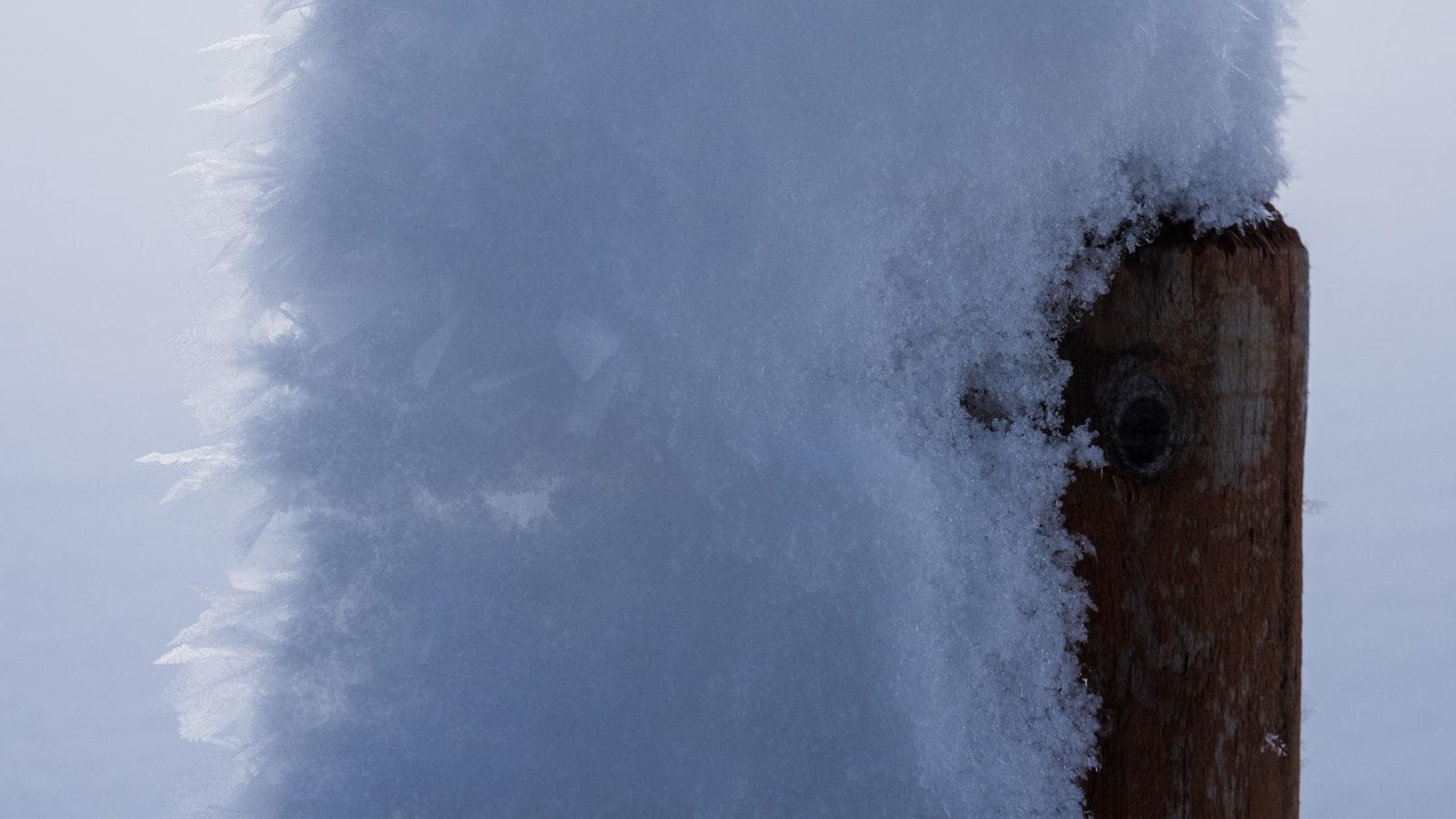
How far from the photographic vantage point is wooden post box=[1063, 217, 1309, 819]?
79 centimetres

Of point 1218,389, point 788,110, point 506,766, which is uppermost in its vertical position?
point 788,110

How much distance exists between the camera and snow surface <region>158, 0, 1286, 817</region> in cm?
79

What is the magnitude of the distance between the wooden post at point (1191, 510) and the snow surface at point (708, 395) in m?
0.03

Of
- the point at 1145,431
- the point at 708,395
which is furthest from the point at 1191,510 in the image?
the point at 708,395

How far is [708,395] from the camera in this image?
791 millimetres

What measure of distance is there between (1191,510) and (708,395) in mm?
380

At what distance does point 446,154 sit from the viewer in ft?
2.63

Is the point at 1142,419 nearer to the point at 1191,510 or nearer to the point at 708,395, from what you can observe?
the point at 1191,510

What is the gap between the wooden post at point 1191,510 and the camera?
79 centimetres

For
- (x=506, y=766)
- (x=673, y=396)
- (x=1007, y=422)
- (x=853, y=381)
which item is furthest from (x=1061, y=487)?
(x=506, y=766)

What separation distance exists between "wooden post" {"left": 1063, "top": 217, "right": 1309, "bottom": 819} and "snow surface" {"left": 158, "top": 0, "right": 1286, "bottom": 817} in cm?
3

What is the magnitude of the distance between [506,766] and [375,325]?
1.16 ft

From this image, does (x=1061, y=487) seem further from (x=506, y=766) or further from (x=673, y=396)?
(x=506, y=766)

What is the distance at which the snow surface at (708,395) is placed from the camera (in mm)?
790
